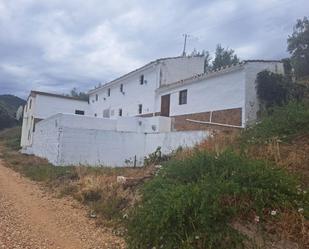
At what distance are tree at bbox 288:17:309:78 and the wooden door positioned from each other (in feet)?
38.0

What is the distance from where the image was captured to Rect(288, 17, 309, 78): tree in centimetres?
2794

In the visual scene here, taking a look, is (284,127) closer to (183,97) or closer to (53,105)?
(183,97)

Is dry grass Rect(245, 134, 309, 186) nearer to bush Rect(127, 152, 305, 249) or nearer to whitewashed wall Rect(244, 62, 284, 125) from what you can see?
bush Rect(127, 152, 305, 249)

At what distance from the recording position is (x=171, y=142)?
17.9 m

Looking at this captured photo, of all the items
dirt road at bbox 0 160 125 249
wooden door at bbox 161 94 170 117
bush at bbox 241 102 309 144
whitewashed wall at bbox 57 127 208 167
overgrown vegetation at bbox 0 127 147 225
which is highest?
wooden door at bbox 161 94 170 117

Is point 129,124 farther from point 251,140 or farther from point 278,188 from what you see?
point 278,188

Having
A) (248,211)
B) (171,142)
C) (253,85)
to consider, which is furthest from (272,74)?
(248,211)

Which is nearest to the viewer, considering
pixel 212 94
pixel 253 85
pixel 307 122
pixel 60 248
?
pixel 60 248

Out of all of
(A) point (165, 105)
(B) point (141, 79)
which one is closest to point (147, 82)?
(B) point (141, 79)

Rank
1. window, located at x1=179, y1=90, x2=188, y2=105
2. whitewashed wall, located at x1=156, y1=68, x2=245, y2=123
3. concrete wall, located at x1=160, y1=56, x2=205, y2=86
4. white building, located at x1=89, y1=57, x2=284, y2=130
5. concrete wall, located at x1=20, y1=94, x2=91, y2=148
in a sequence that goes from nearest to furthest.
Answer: white building, located at x1=89, y1=57, x2=284, y2=130, whitewashed wall, located at x1=156, y1=68, x2=245, y2=123, window, located at x1=179, y1=90, x2=188, y2=105, concrete wall, located at x1=160, y1=56, x2=205, y2=86, concrete wall, located at x1=20, y1=94, x2=91, y2=148

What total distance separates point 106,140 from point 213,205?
1435cm

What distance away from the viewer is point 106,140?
19.1m

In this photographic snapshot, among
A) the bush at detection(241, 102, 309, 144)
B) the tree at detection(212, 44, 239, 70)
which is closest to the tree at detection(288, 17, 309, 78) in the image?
the tree at detection(212, 44, 239, 70)

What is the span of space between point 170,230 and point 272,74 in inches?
540
